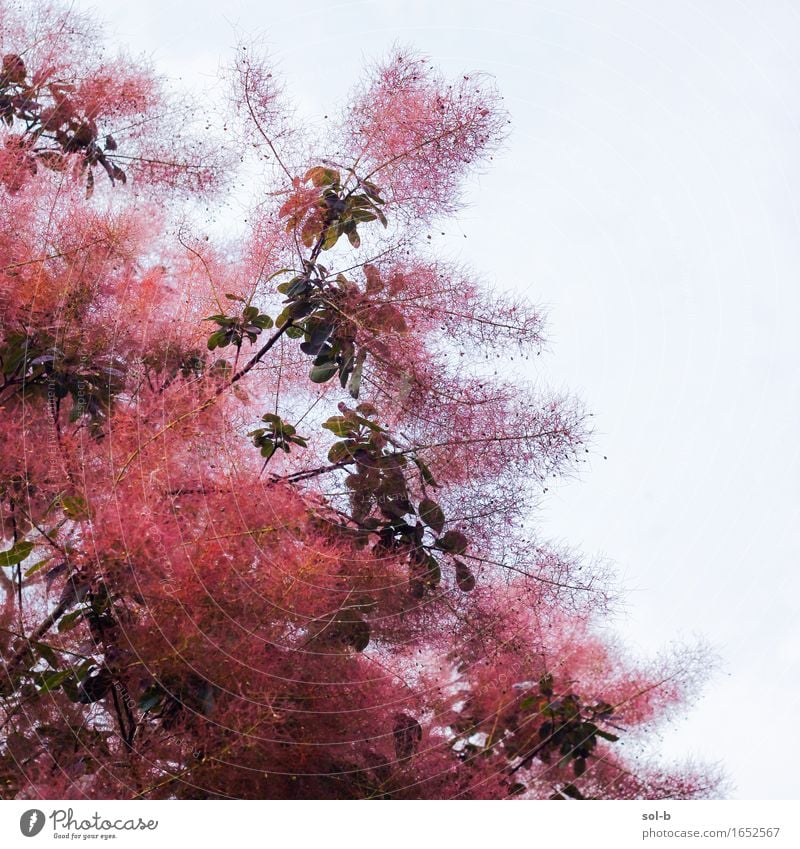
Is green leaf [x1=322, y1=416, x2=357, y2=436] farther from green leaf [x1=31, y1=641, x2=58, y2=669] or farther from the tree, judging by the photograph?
green leaf [x1=31, y1=641, x2=58, y2=669]

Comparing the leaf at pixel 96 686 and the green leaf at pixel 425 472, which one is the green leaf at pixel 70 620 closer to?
the leaf at pixel 96 686

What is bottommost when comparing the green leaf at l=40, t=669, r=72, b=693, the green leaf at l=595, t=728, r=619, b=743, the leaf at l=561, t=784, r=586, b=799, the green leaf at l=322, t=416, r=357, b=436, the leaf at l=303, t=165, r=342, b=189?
the leaf at l=561, t=784, r=586, b=799

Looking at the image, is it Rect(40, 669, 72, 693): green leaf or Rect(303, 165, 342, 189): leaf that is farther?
Rect(303, 165, 342, 189): leaf

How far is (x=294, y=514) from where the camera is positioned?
121 cm

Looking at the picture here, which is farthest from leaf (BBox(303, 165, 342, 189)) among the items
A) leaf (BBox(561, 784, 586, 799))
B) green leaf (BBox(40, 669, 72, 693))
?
leaf (BBox(561, 784, 586, 799))

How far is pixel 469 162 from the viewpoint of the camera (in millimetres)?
1318

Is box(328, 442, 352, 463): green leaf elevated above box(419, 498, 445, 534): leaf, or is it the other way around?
box(328, 442, 352, 463): green leaf

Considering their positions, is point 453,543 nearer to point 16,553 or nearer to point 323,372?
point 323,372

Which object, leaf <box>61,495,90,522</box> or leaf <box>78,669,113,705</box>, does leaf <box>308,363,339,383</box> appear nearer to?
leaf <box>61,495,90,522</box>

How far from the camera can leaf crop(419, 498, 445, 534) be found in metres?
1.25

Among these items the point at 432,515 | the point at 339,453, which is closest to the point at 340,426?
the point at 339,453
